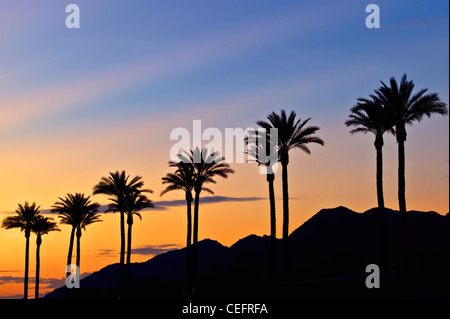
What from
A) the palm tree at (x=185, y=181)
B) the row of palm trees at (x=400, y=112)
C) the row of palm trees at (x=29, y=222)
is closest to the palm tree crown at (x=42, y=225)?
the row of palm trees at (x=29, y=222)

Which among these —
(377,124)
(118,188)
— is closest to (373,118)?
(377,124)

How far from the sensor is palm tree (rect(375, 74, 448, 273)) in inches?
1977

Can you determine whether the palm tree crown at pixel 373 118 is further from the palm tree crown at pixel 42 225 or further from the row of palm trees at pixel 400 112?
the palm tree crown at pixel 42 225

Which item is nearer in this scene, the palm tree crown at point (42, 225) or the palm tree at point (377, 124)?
the palm tree at point (377, 124)

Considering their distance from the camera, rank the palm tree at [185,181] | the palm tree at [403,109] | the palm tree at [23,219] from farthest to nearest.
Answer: the palm tree at [23,219]
the palm tree at [185,181]
the palm tree at [403,109]

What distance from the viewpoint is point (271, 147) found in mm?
58094

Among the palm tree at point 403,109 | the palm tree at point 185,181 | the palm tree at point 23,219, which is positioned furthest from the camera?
the palm tree at point 23,219

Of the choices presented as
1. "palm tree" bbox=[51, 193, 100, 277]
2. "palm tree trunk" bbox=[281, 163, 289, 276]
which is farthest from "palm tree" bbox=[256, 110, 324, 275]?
"palm tree" bbox=[51, 193, 100, 277]

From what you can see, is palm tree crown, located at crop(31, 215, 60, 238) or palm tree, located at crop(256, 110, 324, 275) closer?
palm tree, located at crop(256, 110, 324, 275)

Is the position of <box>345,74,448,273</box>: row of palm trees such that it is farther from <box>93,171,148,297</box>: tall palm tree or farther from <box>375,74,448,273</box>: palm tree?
<box>93,171,148,297</box>: tall palm tree

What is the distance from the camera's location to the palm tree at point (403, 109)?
165 ft

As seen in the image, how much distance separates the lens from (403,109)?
51.2 metres
